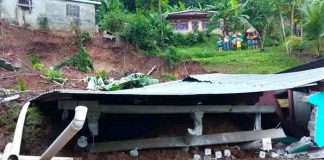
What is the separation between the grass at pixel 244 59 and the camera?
915 inches

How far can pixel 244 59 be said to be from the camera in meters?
24.8

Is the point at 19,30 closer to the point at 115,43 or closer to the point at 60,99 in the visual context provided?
the point at 115,43

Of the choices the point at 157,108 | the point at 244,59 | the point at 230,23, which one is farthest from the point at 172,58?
the point at 157,108

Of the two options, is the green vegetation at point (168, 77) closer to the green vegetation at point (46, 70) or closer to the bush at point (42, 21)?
the green vegetation at point (46, 70)

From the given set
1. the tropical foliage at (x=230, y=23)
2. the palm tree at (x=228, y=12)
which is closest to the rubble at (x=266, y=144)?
the tropical foliage at (x=230, y=23)

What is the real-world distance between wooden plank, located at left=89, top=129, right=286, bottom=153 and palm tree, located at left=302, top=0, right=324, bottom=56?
1640 centimetres

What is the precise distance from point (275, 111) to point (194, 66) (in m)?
16.7

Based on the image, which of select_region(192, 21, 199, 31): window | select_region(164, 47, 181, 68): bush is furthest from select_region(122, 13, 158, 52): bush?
select_region(192, 21, 199, 31): window

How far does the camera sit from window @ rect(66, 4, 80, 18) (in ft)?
92.2

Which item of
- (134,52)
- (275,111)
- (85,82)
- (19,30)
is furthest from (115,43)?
(275,111)

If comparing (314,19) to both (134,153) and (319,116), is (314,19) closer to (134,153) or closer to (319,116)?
(319,116)

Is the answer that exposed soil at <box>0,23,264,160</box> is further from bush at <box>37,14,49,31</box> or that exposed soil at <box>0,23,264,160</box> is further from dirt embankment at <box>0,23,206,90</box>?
bush at <box>37,14,49,31</box>

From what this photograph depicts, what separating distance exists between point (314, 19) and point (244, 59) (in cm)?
420

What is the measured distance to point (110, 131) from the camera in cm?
729
